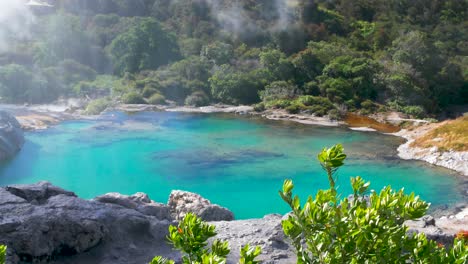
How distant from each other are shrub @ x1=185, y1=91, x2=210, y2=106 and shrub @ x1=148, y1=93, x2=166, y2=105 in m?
1.98

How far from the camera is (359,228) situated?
11.1 ft

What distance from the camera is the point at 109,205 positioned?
39.5 ft

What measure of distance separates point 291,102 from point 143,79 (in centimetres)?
1394

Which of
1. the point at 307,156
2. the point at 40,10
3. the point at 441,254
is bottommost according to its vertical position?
the point at 307,156

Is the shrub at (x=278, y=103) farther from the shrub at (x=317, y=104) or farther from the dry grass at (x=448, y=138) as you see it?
the dry grass at (x=448, y=138)

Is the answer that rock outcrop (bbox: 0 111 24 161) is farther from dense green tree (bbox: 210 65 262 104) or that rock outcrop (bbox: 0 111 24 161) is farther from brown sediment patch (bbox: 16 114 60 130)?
dense green tree (bbox: 210 65 262 104)

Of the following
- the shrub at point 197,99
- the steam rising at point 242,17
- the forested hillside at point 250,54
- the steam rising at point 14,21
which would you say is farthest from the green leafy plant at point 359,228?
the steam rising at point 14,21

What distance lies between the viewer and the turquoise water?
20062mm

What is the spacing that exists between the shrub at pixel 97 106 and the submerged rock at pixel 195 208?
75.1ft

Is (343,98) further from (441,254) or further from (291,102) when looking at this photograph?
(441,254)

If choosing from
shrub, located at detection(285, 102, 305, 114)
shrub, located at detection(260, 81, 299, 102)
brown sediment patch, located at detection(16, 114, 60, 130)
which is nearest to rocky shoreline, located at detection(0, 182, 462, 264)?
brown sediment patch, located at detection(16, 114, 60, 130)

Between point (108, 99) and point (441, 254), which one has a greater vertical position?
point (441, 254)

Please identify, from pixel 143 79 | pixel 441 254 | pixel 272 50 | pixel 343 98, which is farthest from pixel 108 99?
pixel 441 254

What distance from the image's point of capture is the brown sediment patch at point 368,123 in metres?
32.0
